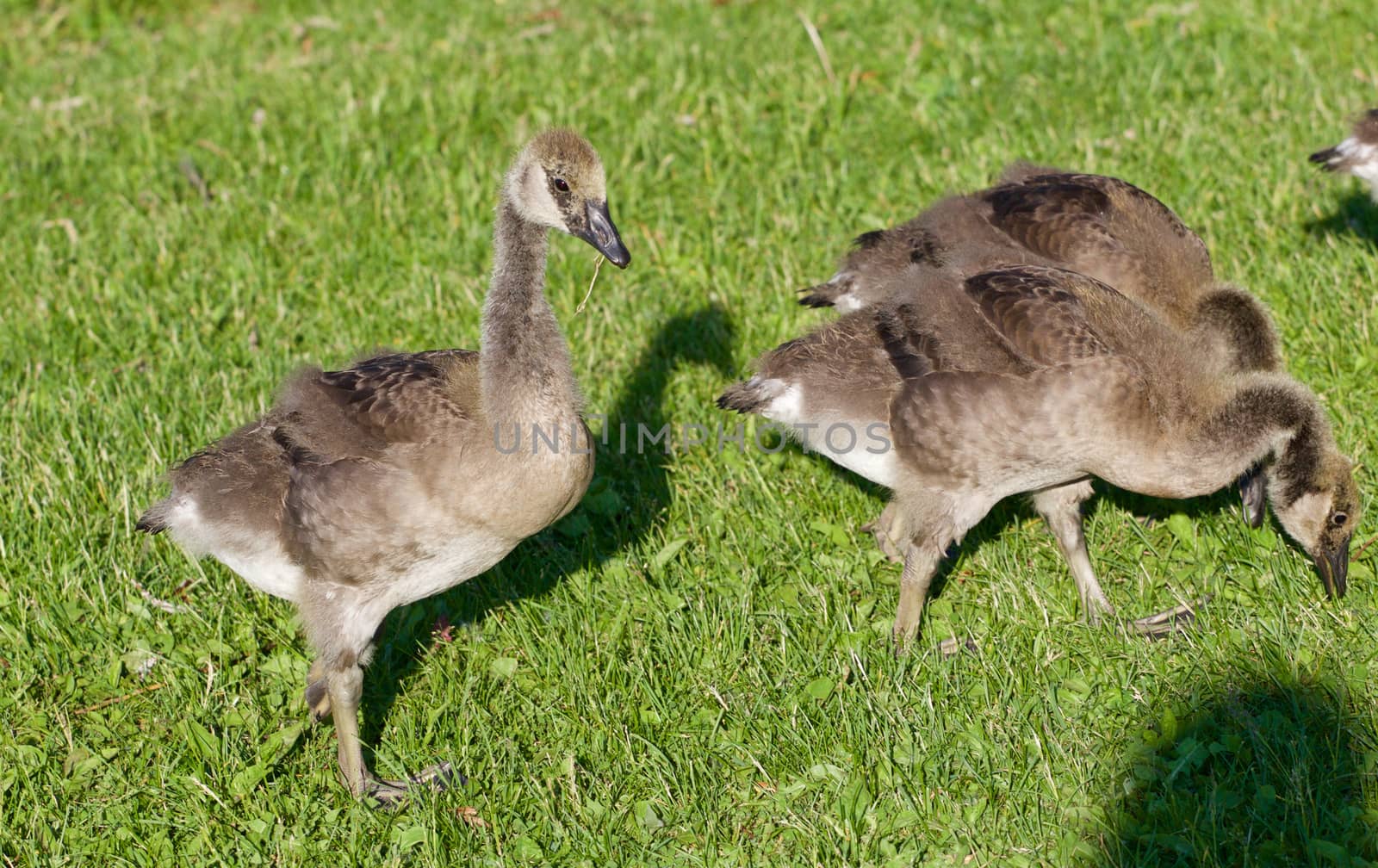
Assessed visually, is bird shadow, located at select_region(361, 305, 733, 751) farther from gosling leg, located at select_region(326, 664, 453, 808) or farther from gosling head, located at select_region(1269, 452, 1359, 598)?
gosling head, located at select_region(1269, 452, 1359, 598)

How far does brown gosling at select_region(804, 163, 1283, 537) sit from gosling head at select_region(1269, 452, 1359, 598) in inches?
8.9

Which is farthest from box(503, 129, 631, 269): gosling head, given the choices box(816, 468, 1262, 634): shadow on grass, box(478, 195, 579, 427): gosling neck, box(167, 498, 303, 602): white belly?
box(816, 468, 1262, 634): shadow on grass

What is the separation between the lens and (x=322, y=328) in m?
7.86

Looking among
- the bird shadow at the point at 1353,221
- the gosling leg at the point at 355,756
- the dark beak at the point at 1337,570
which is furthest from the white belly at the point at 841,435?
the bird shadow at the point at 1353,221

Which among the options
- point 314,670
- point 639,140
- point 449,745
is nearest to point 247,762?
point 314,670

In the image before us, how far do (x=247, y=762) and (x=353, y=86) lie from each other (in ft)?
21.9

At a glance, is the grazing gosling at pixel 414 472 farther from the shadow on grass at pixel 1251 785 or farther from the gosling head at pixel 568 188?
the shadow on grass at pixel 1251 785

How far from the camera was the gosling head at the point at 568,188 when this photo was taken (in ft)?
15.9

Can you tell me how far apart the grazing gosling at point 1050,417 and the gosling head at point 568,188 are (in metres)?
1.42

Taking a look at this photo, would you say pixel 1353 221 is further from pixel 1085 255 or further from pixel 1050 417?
pixel 1050 417

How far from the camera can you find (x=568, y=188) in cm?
489

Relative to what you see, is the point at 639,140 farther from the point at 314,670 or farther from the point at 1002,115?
the point at 314,670

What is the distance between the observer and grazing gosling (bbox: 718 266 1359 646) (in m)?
5.21

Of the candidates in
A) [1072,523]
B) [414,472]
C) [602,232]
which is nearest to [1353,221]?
[1072,523]
